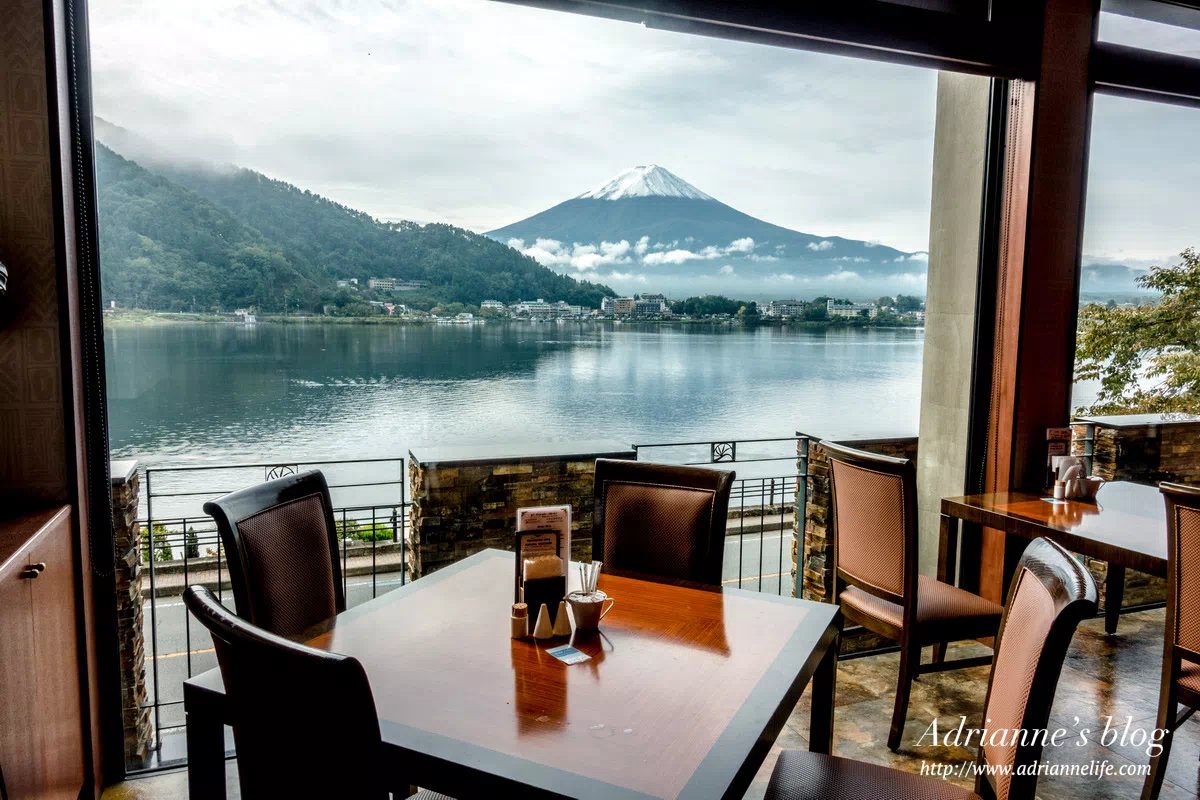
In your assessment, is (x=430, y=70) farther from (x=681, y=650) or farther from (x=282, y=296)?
(x=681, y=650)

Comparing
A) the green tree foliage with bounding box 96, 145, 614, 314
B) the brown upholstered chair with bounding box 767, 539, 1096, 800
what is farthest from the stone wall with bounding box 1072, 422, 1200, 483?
the brown upholstered chair with bounding box 767, 539, 1096, 800

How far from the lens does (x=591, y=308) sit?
4.12 m

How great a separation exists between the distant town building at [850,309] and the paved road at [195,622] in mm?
1372

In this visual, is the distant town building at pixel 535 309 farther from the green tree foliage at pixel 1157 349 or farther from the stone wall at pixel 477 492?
the green tree foliage at pixel 1157 349

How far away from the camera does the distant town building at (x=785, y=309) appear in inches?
173

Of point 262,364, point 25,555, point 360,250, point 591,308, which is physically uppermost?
point 360,250

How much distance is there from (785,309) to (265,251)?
2.92 meters

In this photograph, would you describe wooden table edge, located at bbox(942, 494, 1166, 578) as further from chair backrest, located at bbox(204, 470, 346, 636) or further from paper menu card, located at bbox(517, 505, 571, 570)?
chair backrest, located at bbox(204, 470, 346, 636)

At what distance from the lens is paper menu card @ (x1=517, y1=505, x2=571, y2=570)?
5.45ft

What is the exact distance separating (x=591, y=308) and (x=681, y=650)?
2.82 metres

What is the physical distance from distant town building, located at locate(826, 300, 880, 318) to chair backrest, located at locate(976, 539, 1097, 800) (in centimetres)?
299

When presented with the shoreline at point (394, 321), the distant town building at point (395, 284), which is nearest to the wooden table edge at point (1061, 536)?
the shoreline at point (394, 321)

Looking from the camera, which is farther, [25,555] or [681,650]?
[25,555]

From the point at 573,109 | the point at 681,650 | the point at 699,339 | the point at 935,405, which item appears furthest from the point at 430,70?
the point at 681,650
